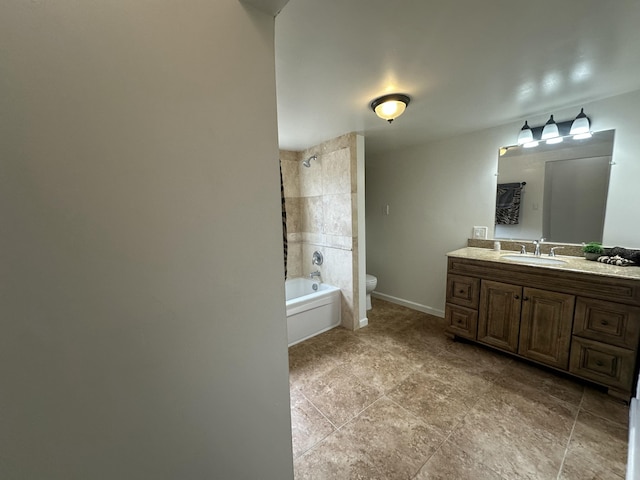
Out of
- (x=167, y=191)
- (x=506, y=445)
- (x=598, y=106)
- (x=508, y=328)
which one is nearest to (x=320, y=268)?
(x=508, y=328)

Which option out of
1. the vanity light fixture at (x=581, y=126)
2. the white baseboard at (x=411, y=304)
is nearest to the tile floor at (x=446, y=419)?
the white baseboard at (x=411, y=304)

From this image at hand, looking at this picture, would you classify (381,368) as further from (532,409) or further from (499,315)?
(499,315)

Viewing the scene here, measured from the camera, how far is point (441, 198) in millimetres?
2990

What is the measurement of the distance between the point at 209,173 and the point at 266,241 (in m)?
0.25

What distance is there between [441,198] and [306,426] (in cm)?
269

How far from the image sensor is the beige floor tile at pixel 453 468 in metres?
1.26

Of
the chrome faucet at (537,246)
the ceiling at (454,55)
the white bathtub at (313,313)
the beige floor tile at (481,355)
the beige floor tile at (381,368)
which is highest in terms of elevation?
the ceiling at (454,55)

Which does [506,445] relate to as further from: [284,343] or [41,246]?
[41,246]

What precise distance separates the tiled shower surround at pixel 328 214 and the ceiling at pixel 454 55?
699 mm

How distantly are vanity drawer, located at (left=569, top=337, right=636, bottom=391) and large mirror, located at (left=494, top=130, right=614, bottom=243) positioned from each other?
2.95ft

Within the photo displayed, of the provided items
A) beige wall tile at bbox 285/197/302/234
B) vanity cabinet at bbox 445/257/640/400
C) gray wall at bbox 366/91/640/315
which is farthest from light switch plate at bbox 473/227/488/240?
beige wall tile at bbox 285/197/302/234

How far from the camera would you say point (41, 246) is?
1.59ft

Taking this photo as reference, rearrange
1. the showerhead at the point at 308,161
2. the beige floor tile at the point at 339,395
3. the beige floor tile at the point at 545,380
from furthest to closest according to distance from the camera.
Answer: the showerhead at the point at 308,161 → the beige floor tile at the point at 545,380 → the beige floor tile at the point at 339,395

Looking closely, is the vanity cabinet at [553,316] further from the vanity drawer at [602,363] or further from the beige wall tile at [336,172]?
the beige wall tile at [336,172]
